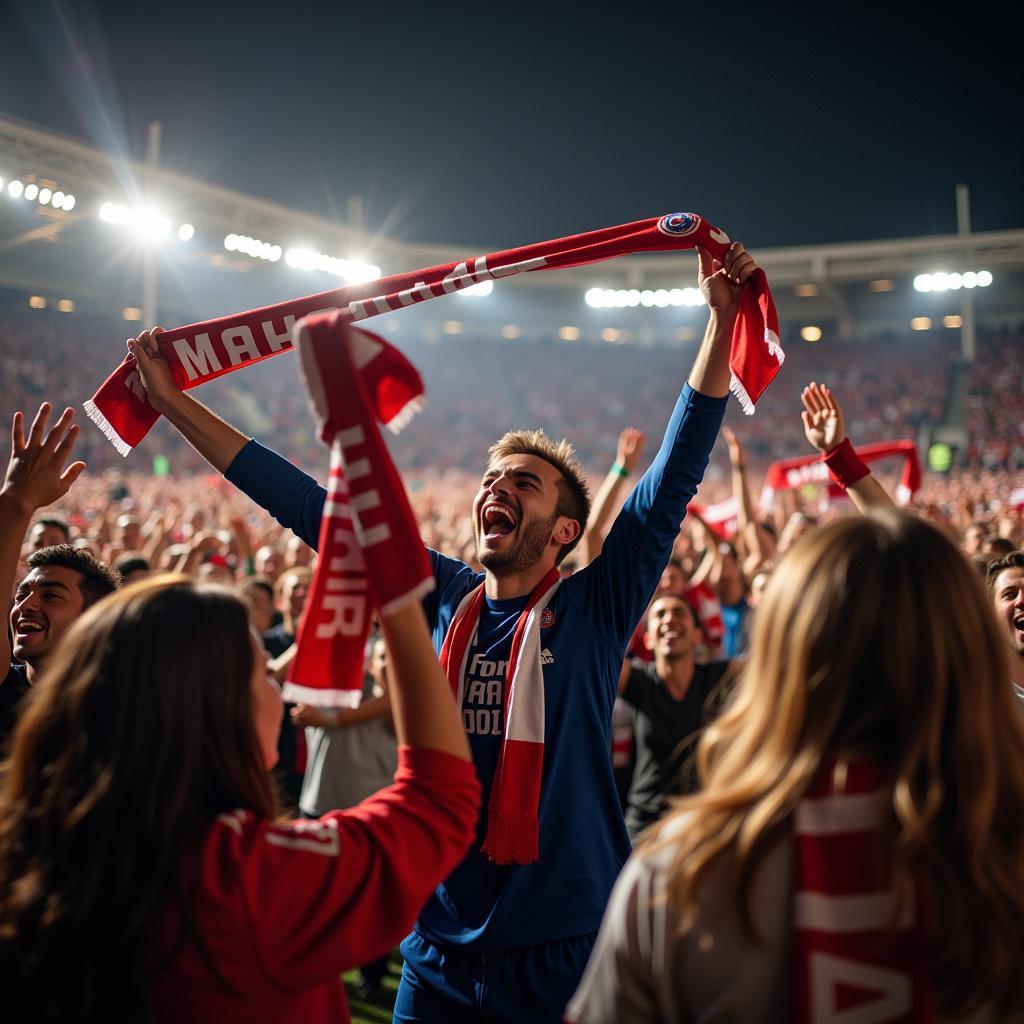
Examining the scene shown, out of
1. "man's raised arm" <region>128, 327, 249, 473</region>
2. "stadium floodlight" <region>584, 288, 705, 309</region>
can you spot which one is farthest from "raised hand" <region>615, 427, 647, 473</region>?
"stadium floodlight" <region>584, 288, 705, 309</region>

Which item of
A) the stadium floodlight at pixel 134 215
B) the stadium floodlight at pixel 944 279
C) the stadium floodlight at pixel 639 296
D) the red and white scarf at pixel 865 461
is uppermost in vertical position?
the stadium floodlight at pixel 639 296

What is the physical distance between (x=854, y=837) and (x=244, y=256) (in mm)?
34204

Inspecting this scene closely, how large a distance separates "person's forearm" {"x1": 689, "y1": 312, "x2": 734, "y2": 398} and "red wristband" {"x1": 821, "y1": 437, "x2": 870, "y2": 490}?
572 millimetres

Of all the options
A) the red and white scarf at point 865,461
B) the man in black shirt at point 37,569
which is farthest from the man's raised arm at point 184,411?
the red and white scarf at point 865,461

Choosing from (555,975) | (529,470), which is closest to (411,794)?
(555,975)

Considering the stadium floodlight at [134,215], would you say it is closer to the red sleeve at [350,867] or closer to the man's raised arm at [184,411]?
the man's raised arm at [184,411]

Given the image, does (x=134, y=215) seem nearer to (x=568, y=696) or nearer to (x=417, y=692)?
(x=568, y=696)

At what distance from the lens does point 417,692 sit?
55.7 inches

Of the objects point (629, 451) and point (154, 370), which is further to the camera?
point (629, 451)

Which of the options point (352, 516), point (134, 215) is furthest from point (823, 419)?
point (134, 215)

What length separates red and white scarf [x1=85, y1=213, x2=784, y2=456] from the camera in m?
2.62

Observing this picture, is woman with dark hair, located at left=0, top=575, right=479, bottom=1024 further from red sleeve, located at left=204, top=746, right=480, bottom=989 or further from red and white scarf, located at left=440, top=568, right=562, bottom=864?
red and white scarf, located at left=440, top=568, right=562, bottom=864

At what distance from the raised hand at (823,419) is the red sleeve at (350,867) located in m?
1.96

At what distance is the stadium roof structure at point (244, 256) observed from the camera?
22.6 m
